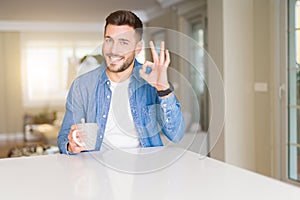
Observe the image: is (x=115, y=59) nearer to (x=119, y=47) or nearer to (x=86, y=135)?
(x=119, y=47)

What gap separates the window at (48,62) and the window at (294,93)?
18.6 ft

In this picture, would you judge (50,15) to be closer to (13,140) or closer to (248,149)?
(13,140)

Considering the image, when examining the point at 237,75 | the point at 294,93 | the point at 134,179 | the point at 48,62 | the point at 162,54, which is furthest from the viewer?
the point at 48,62

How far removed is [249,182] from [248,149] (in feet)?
9.11

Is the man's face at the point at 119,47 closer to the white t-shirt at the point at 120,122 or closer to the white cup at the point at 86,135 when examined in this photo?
the white t-shirt at the point at 120,122

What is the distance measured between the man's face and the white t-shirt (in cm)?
7

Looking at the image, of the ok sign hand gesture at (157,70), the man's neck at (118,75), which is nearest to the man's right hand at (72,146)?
the man's neck at (118,75)

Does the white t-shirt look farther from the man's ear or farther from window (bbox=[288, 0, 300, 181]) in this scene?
window (bbox=[288, 0, 300, 181])

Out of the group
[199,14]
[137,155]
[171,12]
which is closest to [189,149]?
[137,155]

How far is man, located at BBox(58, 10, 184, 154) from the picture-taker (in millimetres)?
1498

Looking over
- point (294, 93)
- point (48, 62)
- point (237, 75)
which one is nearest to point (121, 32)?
point (294, 93)

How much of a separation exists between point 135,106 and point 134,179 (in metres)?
0.35

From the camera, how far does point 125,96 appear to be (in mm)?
1532

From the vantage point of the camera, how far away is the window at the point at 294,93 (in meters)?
3.45
